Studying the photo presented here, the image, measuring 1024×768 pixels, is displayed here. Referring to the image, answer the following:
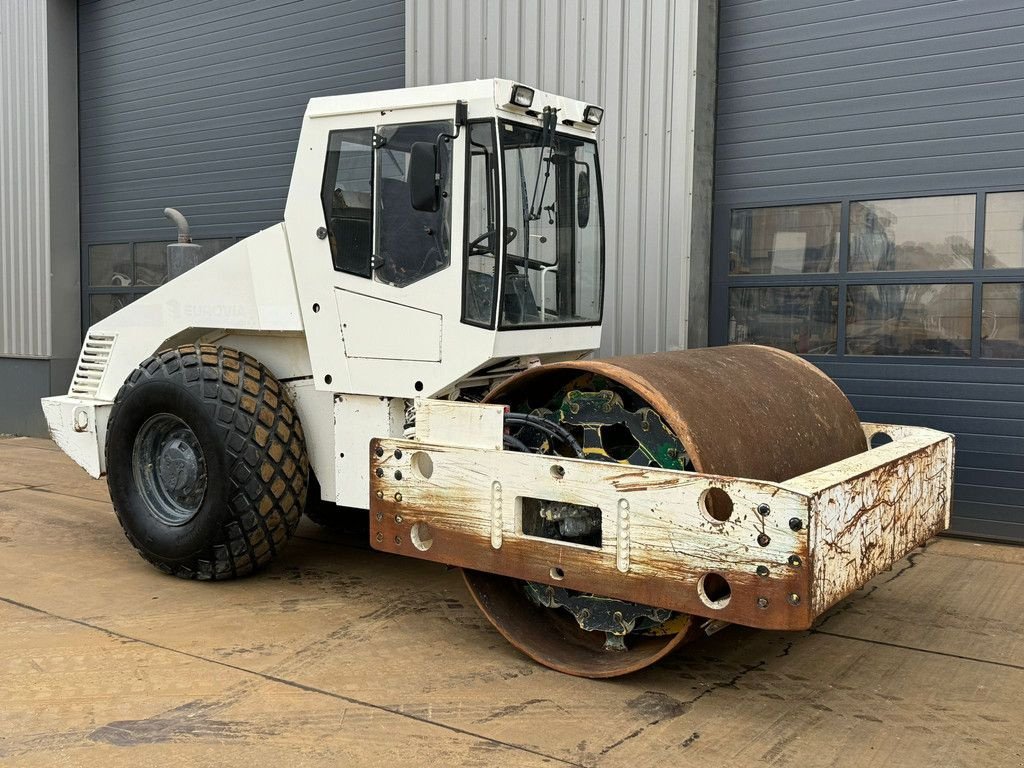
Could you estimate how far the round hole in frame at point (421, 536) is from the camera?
14.9 ft

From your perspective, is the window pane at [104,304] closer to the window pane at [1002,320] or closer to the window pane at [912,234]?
the window pane at [912,234]

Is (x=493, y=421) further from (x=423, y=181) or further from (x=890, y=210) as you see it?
(x=890, y=210)

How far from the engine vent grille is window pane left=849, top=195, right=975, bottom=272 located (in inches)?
202

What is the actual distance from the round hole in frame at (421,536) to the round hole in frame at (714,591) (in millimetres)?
1276

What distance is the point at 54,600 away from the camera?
5.32 m

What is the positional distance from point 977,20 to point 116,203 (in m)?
9.77

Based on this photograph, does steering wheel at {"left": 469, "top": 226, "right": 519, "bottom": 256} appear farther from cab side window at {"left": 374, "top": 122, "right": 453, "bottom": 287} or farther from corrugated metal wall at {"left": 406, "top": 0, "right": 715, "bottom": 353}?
corrugated metal wall at {"left": 406, "top": 0, "right": 715, "bottom": 353}

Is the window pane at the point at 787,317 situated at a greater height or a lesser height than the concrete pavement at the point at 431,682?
greater

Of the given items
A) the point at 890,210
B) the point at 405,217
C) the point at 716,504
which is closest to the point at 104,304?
the point at 405,217

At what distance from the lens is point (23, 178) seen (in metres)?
12.7

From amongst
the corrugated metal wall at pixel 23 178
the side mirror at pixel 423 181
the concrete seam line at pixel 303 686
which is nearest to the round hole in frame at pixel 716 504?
the concrete seam line at pixel 303 686

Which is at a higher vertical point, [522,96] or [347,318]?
[522,96]

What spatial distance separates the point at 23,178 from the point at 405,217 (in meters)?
9.67

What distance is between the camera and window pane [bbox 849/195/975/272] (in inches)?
272
